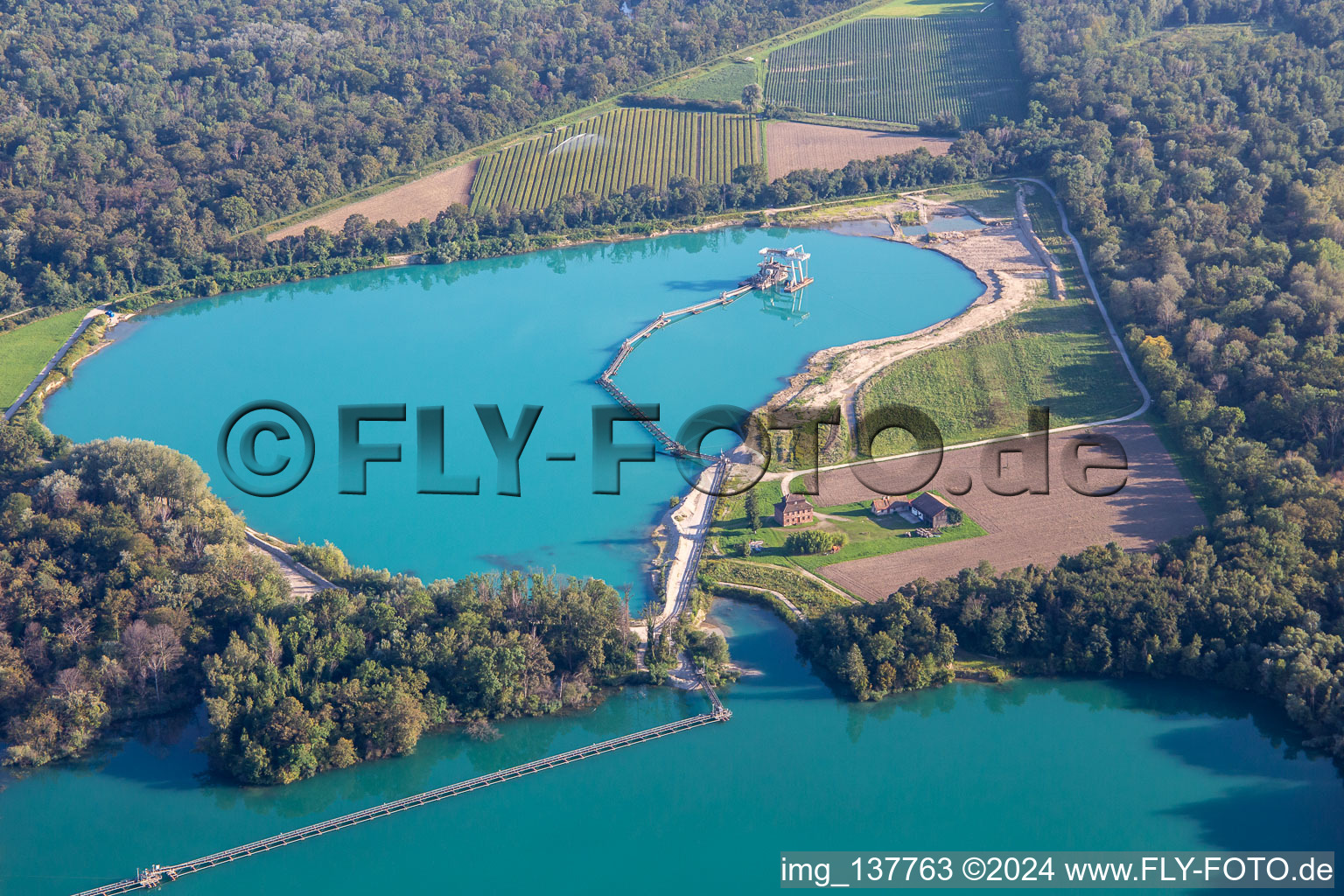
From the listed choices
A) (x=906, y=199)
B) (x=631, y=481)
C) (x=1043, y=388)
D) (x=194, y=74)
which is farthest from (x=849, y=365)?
(x=194, y=74)

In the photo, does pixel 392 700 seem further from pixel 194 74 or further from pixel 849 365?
pixel 194 74

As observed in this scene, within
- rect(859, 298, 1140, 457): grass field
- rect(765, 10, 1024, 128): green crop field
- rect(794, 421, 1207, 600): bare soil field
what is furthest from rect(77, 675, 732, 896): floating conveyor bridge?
rect(765, 10, 1024, 128): green crop field

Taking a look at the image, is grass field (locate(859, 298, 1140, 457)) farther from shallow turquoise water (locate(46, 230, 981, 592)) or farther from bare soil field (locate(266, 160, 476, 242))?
bare soil field (locate(266, 160, 476, 242))

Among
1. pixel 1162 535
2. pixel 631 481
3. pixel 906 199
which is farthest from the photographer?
pixel 906 199

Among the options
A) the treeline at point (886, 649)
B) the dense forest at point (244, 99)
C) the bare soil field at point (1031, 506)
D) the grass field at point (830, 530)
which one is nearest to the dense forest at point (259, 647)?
the treeline at point (886, 649)

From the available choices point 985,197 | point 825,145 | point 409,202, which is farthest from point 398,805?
point 825,145
